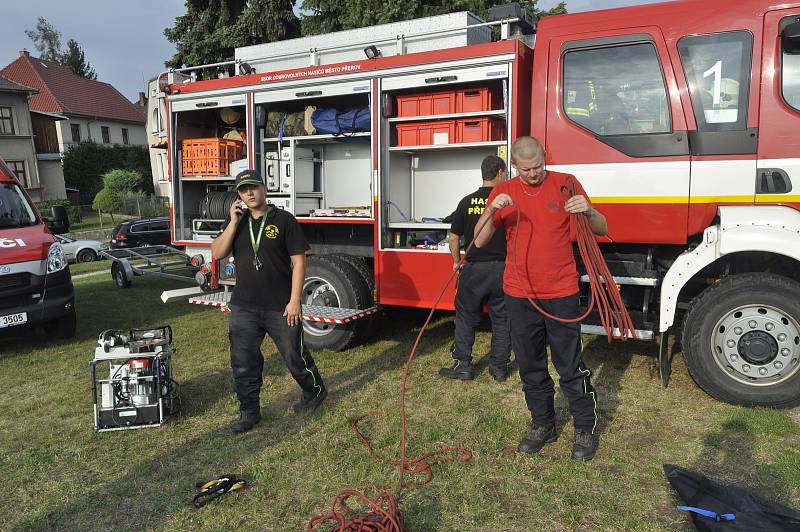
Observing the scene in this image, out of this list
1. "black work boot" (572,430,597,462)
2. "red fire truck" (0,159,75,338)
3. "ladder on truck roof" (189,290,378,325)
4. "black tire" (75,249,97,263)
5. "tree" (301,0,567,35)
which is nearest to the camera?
"black work boot" (572,430,597,462)

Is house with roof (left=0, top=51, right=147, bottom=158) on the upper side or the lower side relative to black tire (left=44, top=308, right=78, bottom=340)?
upper

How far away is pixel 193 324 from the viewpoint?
7.73 m

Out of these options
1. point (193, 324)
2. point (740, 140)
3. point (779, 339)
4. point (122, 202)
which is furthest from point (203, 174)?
point (122, 202)

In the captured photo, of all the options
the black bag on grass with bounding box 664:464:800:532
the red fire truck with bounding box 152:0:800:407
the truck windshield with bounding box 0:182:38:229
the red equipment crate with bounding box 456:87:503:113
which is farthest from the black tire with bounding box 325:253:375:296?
the truck windshield with bounding box 0:182:38:229

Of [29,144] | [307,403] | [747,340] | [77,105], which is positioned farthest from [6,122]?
[747,340]

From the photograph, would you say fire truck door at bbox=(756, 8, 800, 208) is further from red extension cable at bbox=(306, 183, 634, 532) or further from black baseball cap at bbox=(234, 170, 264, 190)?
black baseball cap at bbox=(234, 170, 264, 190)

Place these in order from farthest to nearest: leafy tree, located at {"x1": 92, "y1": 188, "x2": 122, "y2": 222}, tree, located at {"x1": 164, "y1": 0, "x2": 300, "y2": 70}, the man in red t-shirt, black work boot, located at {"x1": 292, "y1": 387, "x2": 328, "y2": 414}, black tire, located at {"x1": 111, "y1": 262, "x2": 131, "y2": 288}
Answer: leafy tree, located at {"x1": 92, "y1": 188, "x2": 122, "y2": 222}
tree, located at {"x1": 164, "y1": 0, "x2": 300, "y2": 70}
black tire, located at {"x1": 111, "y1": 262, "x2": 131, "y2": 288}
black work boot, located at {"x1": 292, "y1": 387, "x2": 328, "y2": 414}
the man in red t-shirt

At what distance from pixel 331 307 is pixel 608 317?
9.50ft

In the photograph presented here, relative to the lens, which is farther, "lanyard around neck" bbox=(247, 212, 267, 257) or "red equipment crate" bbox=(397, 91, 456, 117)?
"red equipment crate" bbox=(397, 91, 456, 117)

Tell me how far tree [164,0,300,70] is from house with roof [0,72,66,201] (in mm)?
15073

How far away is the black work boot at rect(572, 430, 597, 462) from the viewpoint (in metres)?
3.59

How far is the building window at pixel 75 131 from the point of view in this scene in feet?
129

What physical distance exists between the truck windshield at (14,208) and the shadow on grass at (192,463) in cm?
332

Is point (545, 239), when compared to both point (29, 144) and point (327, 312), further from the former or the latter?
point (29, 144)
